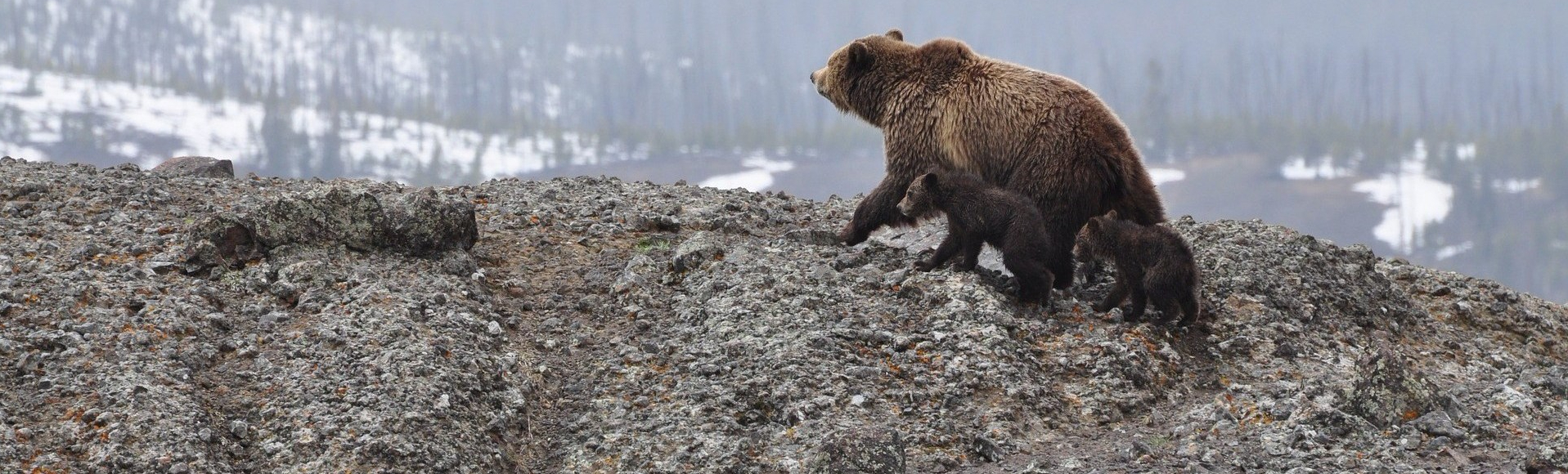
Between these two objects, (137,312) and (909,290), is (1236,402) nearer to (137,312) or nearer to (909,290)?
(909,290)

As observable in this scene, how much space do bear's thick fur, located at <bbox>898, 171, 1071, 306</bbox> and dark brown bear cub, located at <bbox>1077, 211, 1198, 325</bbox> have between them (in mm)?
375

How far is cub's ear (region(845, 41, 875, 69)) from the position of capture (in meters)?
11.7

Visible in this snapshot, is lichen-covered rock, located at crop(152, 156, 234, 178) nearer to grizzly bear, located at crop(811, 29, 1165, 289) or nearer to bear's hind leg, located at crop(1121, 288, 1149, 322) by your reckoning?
grizzly bear, located at crop(811, 29, 1165, 289)

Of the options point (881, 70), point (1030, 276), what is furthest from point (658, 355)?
point (881, 70)

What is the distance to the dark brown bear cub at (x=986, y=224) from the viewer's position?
9352mm

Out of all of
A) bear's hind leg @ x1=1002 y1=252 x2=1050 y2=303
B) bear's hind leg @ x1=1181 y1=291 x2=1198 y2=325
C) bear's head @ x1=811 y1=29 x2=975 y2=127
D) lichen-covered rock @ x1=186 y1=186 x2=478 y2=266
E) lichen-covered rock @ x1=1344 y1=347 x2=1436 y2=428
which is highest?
bear's head @ x1=811 y1=29 x2=975 y2=127

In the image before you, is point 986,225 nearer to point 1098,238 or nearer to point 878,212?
point 1098,238

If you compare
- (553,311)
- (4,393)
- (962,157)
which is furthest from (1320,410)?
(4,393)

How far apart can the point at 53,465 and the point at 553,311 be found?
3.47 m

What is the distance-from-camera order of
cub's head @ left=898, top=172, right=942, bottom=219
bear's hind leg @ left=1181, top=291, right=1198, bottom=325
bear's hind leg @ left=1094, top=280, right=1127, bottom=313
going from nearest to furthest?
bear's hind leg @ left=1181, top=291, right=1198, bottom=325 → bear's hind leg @ left=1094, top=280, right=1127, bottom=313 → cub's head @ left=898, top=172, right=942, bottom=219

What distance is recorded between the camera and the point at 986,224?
9.55 m

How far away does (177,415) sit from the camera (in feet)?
24.2

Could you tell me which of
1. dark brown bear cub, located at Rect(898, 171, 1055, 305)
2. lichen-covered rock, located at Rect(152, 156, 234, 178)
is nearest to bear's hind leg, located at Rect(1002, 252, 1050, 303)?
dark brown bear cub, located at Rect(898, 171, 1055, 305)

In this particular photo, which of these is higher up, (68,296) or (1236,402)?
(68,296)
